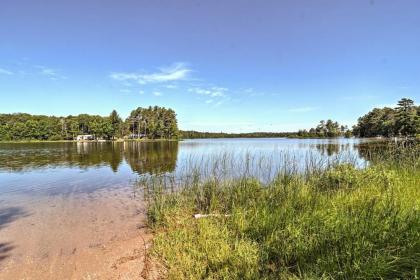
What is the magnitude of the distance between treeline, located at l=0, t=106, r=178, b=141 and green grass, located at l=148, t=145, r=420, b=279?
11130cm

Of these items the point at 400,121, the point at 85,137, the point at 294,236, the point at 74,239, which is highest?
the point at 400,121

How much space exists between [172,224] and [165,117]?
116397 millimetres

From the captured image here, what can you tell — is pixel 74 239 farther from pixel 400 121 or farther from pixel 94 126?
pixel 94 126

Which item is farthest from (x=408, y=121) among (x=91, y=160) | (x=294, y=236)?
(x=294, y=236)

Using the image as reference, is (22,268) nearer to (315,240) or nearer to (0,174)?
(315,240)

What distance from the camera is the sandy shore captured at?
17.8 ft

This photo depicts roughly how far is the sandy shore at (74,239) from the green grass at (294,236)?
28.1 inches

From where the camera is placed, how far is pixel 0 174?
62.4 feet

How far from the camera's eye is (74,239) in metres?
7.29

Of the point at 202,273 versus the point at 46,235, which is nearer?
the point at 202,273

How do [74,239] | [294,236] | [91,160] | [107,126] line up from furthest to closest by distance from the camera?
[107,126] → [91,160] → [74,239] → [294,236]

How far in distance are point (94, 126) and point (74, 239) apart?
11300 centimetres

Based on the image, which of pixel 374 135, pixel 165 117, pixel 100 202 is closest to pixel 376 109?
pixel 374 135

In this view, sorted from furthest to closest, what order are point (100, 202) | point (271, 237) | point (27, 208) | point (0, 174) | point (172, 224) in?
point (0, 174) → point (100, 202) → point (27, 208) → point (172, 224) → point (271, 237)
